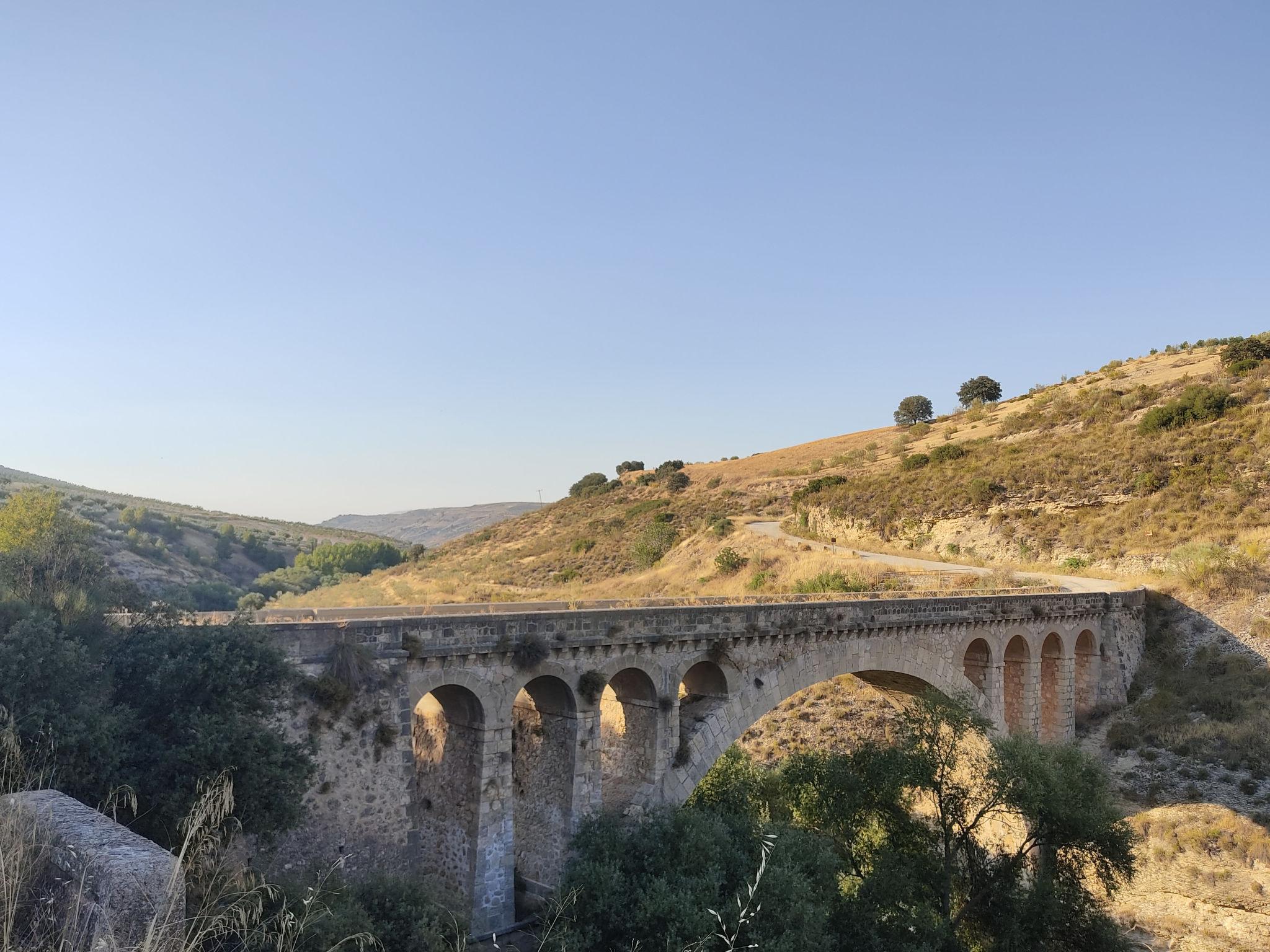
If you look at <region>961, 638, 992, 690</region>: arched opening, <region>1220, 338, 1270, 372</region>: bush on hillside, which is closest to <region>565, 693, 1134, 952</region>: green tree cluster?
<region>961, 638, 992, 690</region>: arched opening

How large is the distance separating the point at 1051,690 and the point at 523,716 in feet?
64.5

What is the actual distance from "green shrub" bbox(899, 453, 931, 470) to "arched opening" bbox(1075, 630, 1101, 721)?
22.8m

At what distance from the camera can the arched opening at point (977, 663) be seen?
77.9ft

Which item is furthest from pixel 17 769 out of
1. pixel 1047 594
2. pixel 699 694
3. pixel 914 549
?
pixel 914 549

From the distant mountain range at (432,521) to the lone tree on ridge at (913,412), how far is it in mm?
81436

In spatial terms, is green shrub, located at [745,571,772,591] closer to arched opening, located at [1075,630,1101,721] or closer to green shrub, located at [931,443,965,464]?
arched opening, located at [1075,630,1101,721]

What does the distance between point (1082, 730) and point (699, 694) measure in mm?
17318

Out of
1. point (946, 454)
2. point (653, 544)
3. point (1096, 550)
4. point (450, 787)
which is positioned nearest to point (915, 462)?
point (946, 454)

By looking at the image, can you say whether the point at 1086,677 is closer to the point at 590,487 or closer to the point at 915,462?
the point at 915,462

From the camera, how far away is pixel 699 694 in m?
16.9

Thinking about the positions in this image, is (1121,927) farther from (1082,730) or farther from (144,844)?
(144,844)

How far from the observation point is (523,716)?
15188mm

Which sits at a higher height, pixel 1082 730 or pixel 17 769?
pixel 17 769

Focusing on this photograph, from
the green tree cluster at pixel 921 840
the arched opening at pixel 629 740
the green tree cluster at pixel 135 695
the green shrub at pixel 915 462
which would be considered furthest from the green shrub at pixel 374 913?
the green shrub at pixel 915 462
